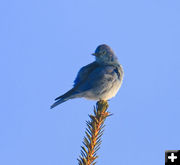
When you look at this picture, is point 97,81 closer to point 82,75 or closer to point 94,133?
point 82,75

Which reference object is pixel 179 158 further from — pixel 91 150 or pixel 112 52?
pixel 112 52

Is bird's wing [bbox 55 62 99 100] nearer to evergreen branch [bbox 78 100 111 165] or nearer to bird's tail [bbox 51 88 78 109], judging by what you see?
bird's tail [bbox 51 88 78 109]

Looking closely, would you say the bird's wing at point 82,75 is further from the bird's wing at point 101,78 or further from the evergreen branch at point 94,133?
the evergreen branch at point 94,133

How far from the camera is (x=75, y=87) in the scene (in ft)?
28.6

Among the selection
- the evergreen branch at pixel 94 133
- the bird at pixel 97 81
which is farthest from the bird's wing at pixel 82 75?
the evergreen branch at pixel 94 133

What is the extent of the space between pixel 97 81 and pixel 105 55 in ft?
4.11

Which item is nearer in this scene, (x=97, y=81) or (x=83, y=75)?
(x=83, y=75)

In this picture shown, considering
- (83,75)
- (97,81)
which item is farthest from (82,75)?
(97,81)

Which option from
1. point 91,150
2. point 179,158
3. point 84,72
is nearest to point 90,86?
point 84,72

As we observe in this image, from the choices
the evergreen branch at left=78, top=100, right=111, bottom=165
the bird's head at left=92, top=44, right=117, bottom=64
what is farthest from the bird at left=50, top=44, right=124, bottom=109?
the evergreen branch at left=78, top=100, right=111, bottom=165

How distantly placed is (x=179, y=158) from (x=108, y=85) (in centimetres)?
649

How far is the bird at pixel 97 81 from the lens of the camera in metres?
8.83

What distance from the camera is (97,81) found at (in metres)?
9.12

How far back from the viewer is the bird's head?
1000 centimetres
